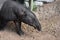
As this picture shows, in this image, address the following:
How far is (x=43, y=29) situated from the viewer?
646 cm

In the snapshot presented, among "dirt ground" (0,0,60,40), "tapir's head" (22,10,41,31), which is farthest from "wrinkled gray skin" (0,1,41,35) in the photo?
"dirt ground" (0,0,60,40)

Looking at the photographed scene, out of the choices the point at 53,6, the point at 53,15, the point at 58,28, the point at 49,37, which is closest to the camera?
the point at 49,37

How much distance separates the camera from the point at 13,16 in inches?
244

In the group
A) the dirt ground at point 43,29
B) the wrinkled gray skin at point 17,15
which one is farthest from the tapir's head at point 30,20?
the dirt ground at point 43,29

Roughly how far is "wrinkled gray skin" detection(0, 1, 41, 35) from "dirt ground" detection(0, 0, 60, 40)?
0.16 m

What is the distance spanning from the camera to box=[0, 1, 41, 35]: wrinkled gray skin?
6.13 meters

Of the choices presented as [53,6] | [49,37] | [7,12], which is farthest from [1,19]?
[53,6]

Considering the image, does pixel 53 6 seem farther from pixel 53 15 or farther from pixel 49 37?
pixel 49 37

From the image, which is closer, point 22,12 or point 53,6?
point 22,12

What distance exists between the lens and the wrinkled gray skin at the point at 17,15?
20.1 feet

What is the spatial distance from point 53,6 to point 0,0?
1.85m

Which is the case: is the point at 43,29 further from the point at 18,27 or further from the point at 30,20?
the point at 18,27

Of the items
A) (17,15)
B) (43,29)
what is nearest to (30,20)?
(17,15)

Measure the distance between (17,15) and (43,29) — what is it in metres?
0.80
